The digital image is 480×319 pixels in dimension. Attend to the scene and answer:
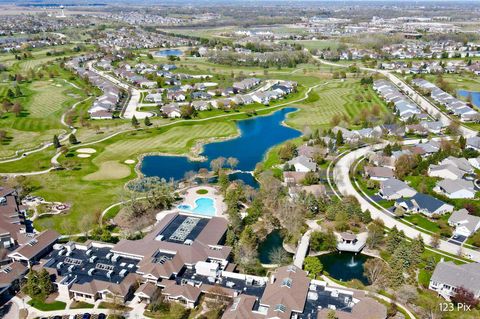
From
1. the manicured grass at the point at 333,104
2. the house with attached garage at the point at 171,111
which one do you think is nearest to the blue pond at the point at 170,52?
the manicured grass at the point at 333,104

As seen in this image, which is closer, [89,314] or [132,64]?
[89,314]

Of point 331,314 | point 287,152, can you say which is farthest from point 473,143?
point 331,314

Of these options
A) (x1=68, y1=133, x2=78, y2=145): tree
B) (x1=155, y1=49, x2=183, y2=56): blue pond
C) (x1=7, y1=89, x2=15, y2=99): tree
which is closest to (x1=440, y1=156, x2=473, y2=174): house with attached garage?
(x1=68, y1=133, x2=78, y2=145): tree

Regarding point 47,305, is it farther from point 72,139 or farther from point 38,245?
point 72,139

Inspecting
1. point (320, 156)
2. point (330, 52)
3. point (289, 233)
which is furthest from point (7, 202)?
point (330, 52)

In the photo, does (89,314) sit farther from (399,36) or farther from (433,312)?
(399,36)

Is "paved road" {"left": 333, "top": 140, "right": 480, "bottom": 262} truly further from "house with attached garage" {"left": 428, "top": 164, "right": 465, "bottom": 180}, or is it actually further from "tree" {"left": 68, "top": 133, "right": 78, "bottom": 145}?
"tree" {"left": 68, "top": 133, "right": 78, "bottom": 145}
